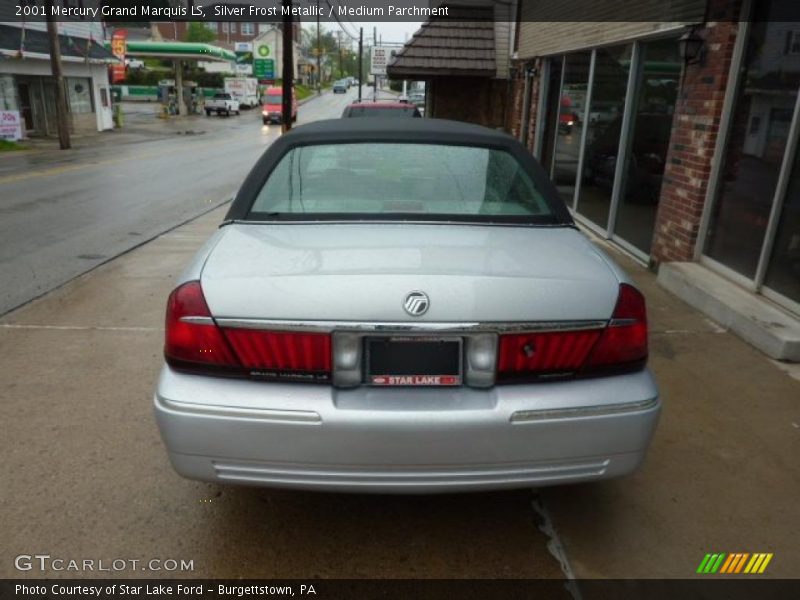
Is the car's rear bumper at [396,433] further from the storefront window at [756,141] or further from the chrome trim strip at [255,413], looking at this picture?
the storefront window at [756,141]

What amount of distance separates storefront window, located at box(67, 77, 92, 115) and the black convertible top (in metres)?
30.1

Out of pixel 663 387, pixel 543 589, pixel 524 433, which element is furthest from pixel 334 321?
pixel 663 387

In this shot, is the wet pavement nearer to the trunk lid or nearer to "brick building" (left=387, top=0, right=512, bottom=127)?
the trunk lid

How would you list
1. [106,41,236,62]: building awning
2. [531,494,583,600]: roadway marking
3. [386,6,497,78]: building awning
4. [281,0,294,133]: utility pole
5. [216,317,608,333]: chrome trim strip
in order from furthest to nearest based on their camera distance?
[106,41,236,62]: building awning → [281,0,294,133]: utility pole → [386,6,497,78]: building awning → [531,494,583,600]: roadway marking → [216,317,608,333]: chrome trim strip

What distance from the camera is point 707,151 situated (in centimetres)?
583

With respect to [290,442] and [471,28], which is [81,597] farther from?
[471,28]

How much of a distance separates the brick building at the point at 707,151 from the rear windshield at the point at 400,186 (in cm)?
253

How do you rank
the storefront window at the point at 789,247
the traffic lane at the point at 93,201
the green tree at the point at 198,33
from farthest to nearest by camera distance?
the green tree at the point at 198,33, the traffic lane at the point at 93,201, the storefront window at the point at 789,247

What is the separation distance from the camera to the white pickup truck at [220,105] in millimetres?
46656

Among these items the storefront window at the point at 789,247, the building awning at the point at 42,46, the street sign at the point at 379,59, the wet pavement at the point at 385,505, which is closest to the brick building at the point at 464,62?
the storefront window at the point at 789,247

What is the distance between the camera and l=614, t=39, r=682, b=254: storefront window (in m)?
6.88

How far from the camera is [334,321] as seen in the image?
219cm

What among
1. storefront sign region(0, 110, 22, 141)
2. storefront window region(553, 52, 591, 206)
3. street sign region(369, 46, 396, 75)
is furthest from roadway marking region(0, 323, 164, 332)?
street sign region(369, 46, 396, 75)

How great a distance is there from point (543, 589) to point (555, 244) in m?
1.37
